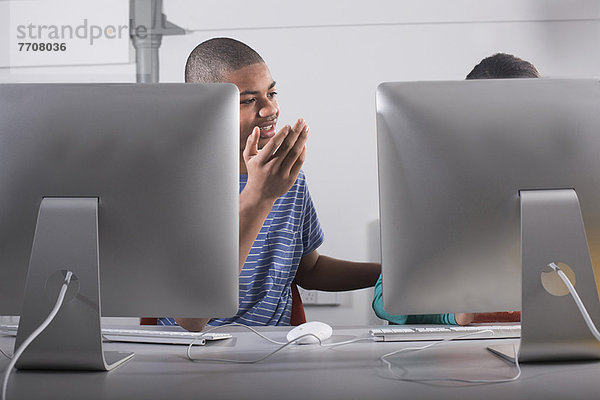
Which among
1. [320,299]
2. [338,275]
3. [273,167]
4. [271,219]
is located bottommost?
[320,299]

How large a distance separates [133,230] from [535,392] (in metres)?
0.58

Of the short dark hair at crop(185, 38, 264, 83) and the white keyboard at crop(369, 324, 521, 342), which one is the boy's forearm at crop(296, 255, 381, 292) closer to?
the white keyboard at crop(369, 324, 521, 342)

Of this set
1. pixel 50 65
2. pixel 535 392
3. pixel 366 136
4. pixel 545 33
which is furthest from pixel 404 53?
pixel 535 392

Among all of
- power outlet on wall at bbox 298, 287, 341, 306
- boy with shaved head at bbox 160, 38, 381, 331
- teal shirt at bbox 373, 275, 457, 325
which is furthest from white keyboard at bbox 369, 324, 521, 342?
power outlet on wall at bbox 298, 287, 341, 306

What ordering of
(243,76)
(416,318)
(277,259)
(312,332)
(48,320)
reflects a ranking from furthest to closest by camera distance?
(243,76) → (277,259) → (416,318) → (312,332) → (48,320)

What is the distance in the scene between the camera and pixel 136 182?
81cm

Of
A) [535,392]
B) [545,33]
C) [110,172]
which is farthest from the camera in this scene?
[545,33]

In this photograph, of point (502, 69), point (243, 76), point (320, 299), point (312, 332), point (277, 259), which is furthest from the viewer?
point (320, 299)

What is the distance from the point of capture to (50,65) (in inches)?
90.2

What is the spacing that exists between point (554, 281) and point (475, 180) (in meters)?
0.18

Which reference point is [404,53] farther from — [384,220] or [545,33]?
[384,220]

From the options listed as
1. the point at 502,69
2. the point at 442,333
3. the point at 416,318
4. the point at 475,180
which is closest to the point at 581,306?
the point at 475,180

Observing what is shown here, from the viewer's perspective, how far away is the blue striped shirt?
63.6 inches

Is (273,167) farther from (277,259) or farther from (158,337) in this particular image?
(158,337)
